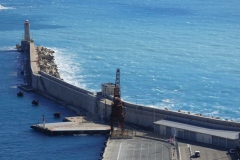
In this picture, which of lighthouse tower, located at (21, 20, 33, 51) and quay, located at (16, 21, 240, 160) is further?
lighthouse tower, located at (21, 20, 33, 51)

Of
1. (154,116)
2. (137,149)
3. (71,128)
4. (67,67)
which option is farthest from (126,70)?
(137,149)

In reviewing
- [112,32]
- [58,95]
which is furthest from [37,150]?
[112,32]

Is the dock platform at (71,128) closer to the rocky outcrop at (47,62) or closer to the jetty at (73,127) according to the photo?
the jetty at (73,127)

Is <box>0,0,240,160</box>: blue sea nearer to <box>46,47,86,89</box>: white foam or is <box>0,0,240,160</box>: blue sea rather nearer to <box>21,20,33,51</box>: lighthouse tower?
<box>46,47,86,89</box>: white foam

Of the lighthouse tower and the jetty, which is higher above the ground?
the lighthouse tower

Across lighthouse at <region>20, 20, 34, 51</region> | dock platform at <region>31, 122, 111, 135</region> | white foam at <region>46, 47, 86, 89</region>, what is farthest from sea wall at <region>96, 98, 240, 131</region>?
lighthouse at <region>20, 20, 34, 51</region>

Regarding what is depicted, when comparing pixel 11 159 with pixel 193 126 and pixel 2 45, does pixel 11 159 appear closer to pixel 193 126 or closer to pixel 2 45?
pixel 193 126

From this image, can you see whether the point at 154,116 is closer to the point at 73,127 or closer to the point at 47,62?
the point at 73,127

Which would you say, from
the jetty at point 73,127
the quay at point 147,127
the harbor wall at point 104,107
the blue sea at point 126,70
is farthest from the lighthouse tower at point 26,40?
the jetty at point 73,127
